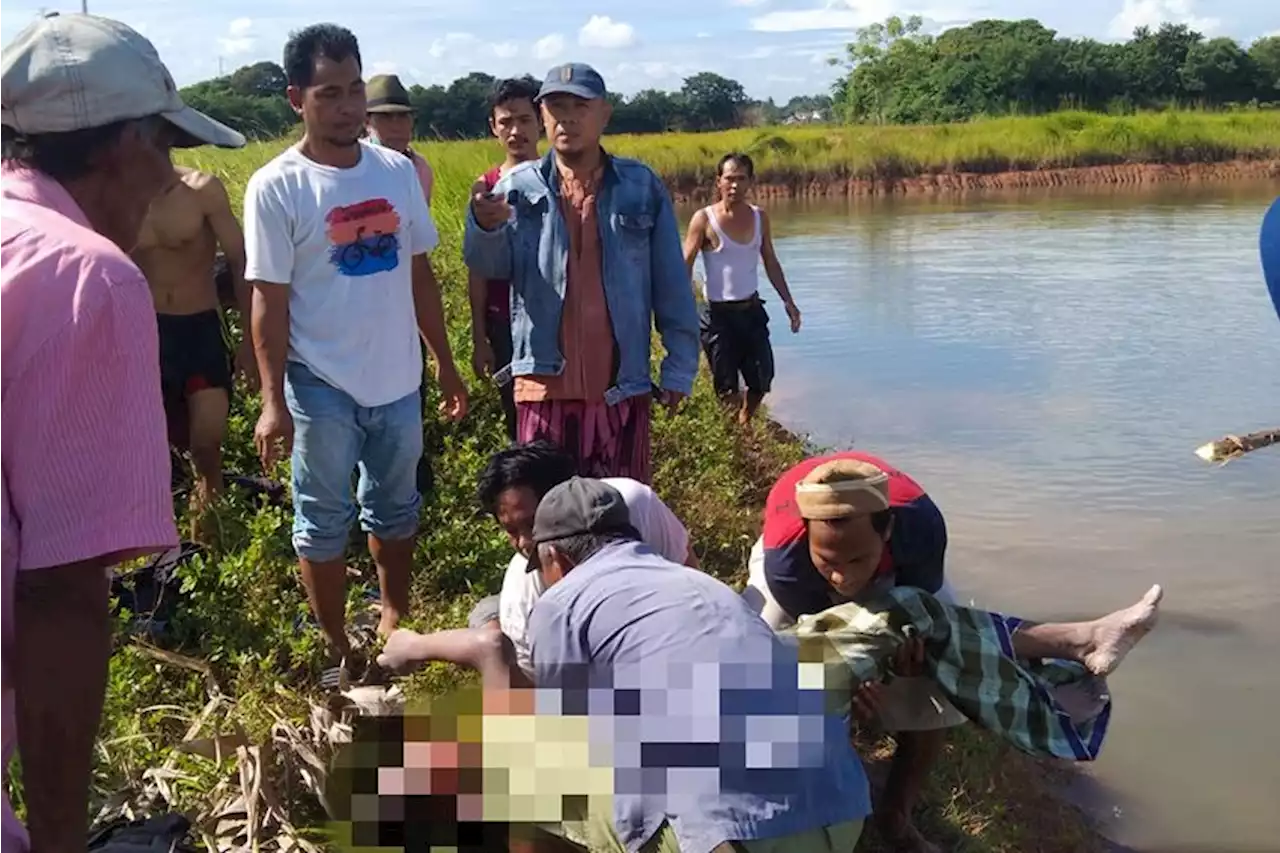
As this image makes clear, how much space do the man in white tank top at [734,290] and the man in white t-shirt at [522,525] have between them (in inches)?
147

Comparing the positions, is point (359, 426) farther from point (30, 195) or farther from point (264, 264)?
point (30, 195)

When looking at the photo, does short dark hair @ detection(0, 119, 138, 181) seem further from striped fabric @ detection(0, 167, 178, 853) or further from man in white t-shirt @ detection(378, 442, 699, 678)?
man in white t-shirt @ detection(378, 442, 699, 678)

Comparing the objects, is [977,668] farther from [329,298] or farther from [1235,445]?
[329,298]

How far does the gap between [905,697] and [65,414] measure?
7.40 feet

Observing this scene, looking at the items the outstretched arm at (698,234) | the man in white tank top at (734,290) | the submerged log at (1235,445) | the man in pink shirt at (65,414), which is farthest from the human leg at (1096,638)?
the outstretched arm at (698,234)

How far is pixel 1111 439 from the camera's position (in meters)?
7.54

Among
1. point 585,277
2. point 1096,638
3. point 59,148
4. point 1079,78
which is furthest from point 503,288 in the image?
point 1079,78

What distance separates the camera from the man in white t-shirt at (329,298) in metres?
3.33

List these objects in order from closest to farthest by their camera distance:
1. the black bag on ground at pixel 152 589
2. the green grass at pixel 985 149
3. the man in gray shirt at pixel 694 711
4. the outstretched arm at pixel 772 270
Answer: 1. the man in gray shirt at pixel 694 711
2. the black bag on ground at pixel 152 589
3. the outstretched arm at pixel 772 270
4. the green grass at pixel 985 149

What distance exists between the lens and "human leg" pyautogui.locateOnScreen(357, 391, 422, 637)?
3525 mm

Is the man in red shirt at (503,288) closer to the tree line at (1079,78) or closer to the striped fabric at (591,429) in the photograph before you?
the striped fabric at (591,429)

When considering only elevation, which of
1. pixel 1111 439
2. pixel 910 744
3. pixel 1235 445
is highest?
pixel 1235 445

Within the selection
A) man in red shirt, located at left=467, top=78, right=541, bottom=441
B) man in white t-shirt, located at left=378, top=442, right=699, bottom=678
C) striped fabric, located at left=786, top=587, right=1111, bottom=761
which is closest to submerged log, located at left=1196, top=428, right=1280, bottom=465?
striped fabric, located at left=786, top=587, right=1111, bottom=761

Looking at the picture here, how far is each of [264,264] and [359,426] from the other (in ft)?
1.63
